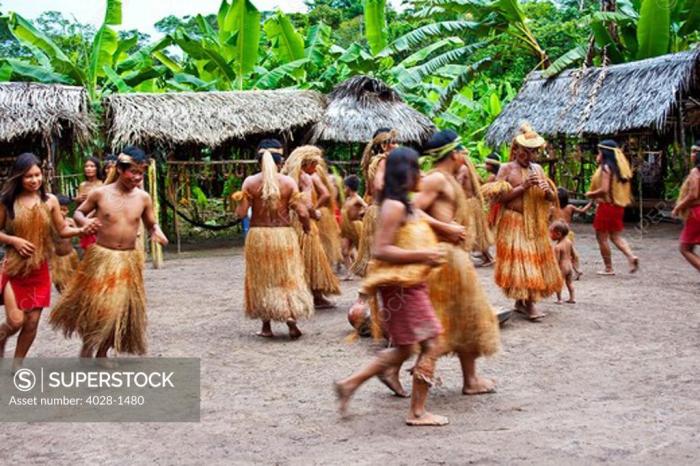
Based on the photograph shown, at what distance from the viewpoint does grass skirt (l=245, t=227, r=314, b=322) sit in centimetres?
689

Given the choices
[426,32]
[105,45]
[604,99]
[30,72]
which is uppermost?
[426,32]

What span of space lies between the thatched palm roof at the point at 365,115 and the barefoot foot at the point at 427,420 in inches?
444

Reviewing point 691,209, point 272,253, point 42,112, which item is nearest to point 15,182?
point 272,253

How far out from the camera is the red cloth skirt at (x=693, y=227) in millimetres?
8273

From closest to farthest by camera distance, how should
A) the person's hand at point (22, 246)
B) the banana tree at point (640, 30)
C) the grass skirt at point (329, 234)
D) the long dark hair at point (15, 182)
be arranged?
the person's hand at point (22, 246) → the long dark hair at point (15, 182) → the grass skirt at point (329, 234) → the banana tree at point (640, 30)

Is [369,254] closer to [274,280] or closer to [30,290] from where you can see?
[274,280]

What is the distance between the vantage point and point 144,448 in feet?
14.3

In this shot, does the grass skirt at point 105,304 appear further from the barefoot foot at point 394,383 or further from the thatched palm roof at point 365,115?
the thatched palm roof at point 365,115

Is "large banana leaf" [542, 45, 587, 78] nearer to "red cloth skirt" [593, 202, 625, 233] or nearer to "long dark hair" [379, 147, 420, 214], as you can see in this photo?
"red cloth skirt" [593, 202, 625, 233]

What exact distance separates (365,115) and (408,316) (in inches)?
462

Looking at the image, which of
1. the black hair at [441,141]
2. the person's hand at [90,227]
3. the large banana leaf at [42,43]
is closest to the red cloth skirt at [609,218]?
the black hair at [441,141]

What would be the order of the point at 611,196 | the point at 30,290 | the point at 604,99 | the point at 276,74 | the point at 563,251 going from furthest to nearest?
the point at 276,74, the point at 604,99, the point at 611,196, the point at 563,251, the point at 30,290

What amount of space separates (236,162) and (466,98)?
298 inches

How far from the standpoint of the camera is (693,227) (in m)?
8.30
